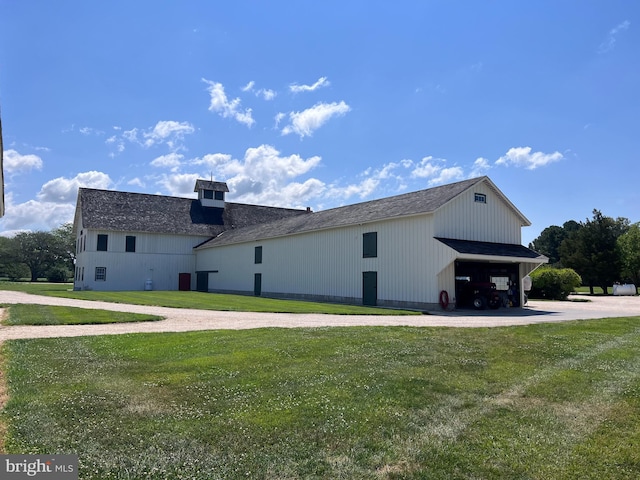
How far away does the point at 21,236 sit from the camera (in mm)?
75062

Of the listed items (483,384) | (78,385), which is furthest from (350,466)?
(78,385)

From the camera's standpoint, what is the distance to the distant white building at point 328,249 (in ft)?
74.9

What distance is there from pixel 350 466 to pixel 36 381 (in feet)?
15.3

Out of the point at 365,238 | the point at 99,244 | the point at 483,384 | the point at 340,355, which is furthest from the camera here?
the point at 99,244

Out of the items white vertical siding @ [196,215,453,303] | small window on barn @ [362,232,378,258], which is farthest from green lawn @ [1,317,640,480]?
small window on barn @ [362,232,378,258]

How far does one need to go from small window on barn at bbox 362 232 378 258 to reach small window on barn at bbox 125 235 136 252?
23.6 m

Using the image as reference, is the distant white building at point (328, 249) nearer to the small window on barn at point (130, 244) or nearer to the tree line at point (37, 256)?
the small window on barn at point (130, 244)

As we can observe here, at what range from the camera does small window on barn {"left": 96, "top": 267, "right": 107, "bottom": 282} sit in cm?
3969

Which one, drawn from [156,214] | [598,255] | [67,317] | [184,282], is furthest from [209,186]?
[598,255]

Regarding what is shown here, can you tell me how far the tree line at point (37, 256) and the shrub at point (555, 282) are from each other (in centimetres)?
6709

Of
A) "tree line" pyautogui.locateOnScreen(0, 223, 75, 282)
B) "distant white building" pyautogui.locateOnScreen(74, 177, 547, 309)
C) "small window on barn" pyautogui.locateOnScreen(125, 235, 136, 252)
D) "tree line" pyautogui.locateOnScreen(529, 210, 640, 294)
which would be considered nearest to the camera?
"distant white building" pyautogui.locateOnScreen(74, 177, 547, 309)

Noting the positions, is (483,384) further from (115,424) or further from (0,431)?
(0,431)

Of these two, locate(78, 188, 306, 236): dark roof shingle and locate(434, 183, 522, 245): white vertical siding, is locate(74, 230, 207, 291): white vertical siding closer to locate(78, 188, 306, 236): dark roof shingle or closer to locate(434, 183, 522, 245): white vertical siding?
locate(78, 188, 306, 236): dark roof shingle

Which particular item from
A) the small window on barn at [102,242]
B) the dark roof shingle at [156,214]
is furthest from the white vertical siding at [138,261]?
the dark roof shingle at [156,214]
